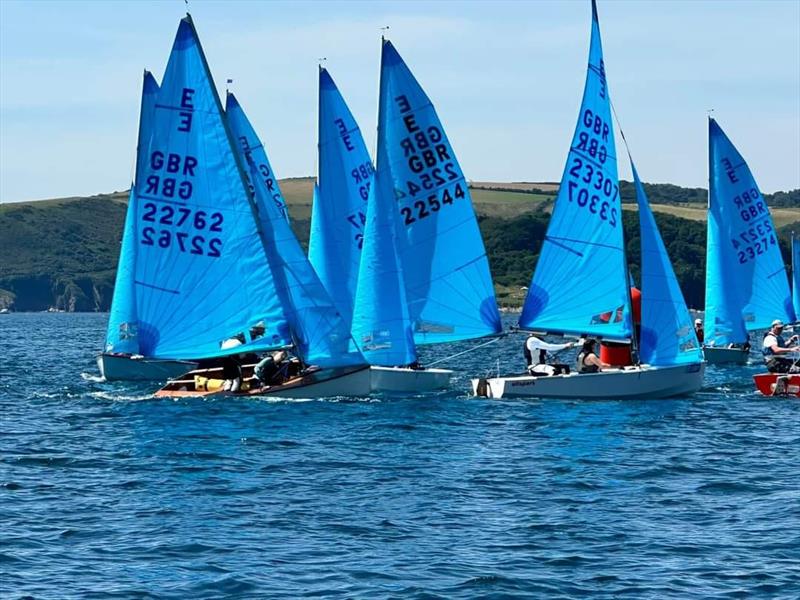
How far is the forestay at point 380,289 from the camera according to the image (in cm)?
3862

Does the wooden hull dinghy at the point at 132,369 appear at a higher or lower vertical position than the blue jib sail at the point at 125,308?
lower

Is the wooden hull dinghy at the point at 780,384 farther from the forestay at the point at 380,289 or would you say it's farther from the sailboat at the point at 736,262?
the sailboat at the point at 736,262

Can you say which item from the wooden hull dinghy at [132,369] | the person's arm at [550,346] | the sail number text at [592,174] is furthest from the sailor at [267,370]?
the wooden hull dinghy at [132,369]

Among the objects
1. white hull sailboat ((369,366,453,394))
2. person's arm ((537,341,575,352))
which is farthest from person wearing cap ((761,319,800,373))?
white hull sailboat ((369,366,453,394))

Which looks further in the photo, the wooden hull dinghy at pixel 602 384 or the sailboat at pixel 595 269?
the sailboat at pixel 595 269

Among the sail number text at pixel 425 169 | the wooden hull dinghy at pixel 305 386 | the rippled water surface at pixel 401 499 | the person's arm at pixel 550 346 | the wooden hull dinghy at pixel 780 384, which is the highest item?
the sail number text at pixel 425 169

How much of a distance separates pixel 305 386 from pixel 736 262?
25683 millimetres

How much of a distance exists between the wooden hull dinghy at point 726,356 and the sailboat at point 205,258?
2157cm

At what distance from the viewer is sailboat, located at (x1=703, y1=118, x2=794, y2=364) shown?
2172 inches

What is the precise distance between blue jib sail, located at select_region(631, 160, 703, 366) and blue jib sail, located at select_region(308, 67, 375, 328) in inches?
429

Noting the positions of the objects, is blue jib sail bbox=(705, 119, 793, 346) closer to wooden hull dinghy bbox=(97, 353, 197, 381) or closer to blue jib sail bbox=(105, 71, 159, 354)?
wooden hull dinghy bbox=(97, 353, 197, 381)

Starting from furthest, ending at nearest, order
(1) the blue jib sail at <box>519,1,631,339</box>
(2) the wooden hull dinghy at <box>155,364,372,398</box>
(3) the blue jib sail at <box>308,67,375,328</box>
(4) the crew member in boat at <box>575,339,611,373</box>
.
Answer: (3) the blue jib sail at <box>308,67,375,328</box> < (1) the blue jib sail at <box>519,1,631,339</box> < (4) the crew member in boat at <box>575,339,611,373</box> < (2) the wooden hull dinghy at <box>155,364,372,398</box>

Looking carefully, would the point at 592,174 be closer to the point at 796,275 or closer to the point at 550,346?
the point at 550,346

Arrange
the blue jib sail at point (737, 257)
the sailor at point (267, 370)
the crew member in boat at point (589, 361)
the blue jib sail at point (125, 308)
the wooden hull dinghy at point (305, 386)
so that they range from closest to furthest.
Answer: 1. the wooden hull dinghy at point (305, 386)
2. the crew member in boat at point (589, 361)
3. the sailor at point (267, 370)
4. the blue jib sail at point (125, 308)
5. the blue jib sail at point (737, 257)
